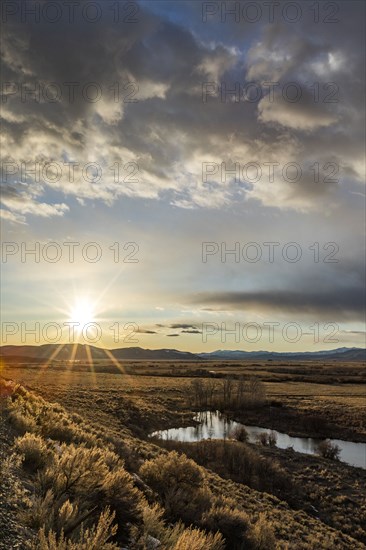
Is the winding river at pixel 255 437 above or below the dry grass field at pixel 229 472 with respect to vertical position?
below

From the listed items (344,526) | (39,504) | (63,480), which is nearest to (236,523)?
(63,480)

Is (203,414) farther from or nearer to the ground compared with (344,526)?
nearer to the ground

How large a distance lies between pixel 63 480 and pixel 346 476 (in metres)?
24.9

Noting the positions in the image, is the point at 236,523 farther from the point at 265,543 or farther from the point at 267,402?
the point at 267,402

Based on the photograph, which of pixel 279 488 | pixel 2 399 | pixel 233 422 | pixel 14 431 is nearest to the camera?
pixel 14 431

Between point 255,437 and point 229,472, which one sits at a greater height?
point 229,472

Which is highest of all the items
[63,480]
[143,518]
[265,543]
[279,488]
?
[63,480]

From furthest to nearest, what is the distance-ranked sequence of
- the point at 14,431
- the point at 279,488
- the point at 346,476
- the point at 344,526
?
the point at 346,476, the point at 279,488, the point at 344,526, the point at 14,431

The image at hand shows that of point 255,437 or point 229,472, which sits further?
point 255,437

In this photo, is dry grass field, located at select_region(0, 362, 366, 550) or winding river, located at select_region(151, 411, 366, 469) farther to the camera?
winding river, located at select_region(151, 411, 366, 469)

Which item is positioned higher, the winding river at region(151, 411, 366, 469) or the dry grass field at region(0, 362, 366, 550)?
the dry grass field at region(0, 362, 366, 550)

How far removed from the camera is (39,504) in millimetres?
5652

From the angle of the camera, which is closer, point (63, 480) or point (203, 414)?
point (63, 480)

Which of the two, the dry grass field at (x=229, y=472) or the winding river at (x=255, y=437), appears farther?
the winding river at (x=255, y=437)
